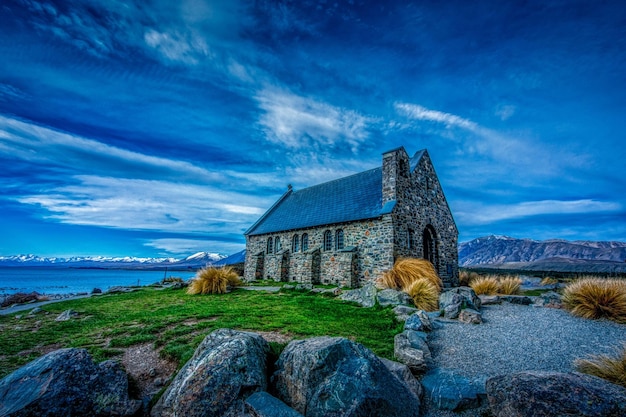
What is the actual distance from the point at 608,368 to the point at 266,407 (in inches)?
189

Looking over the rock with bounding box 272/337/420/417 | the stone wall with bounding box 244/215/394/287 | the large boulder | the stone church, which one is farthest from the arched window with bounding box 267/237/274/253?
the rock with bounding box 272/337/420/417

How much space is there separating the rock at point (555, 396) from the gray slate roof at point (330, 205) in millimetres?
13878

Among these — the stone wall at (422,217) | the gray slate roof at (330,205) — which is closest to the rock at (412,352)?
the stone wall at (422,217)

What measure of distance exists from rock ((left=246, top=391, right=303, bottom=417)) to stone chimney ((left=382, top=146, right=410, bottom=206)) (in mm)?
15372

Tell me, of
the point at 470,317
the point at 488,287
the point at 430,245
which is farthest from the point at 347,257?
the point at 470,317

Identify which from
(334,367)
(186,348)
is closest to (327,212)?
(186,348)

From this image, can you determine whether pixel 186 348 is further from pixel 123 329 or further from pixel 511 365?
pixel 511 365

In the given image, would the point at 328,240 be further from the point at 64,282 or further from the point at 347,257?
the point at 64,282

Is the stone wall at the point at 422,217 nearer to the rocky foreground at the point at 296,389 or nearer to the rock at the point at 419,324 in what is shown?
the rock at the point at 419,324

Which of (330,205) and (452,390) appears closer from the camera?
(452,390)

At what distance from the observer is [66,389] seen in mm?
3605

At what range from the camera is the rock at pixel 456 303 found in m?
8.52

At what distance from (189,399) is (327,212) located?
19015 mm

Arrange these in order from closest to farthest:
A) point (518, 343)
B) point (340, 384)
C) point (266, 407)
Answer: point (266, 407), point (340, 384), point (518, 343)
